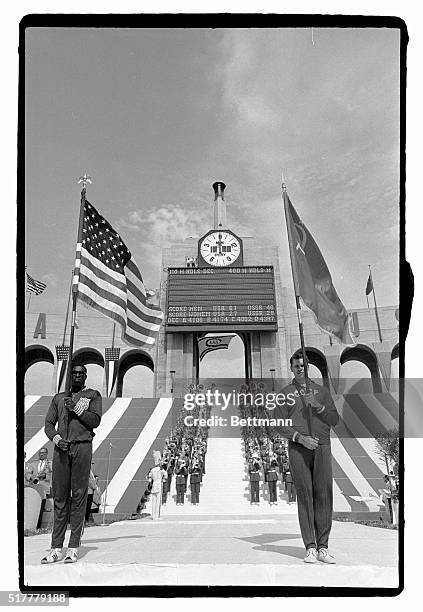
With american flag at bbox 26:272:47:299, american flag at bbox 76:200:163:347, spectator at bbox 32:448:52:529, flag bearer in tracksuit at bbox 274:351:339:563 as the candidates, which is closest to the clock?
american flag at bbox 76:200:163:347

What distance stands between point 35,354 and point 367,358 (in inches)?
96.0

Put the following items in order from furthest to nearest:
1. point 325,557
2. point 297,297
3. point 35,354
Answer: point 297,297 → point 35,354 → point 325,557

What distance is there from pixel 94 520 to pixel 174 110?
3.11 meters

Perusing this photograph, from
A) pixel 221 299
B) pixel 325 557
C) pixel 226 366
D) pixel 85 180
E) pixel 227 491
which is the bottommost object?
pixel 325 557

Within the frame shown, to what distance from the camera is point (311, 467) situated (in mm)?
4895

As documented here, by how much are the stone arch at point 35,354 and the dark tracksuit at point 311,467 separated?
1.73 metres

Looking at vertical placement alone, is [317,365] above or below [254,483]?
above

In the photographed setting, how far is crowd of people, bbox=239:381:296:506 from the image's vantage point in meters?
4.84

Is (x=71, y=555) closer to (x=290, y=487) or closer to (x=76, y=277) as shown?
(x=290, y=487)

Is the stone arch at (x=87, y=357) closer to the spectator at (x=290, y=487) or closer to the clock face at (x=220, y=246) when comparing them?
the clock face at (x=220, y=246)

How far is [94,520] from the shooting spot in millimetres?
4914

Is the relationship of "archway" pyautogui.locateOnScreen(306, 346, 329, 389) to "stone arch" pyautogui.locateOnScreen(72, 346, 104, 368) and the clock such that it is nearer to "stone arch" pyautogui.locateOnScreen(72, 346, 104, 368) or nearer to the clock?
the clock

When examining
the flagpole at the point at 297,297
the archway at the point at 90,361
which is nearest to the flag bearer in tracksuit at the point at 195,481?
the flagpole at the point at 297,297

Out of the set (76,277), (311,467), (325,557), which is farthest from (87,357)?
(325,557)
